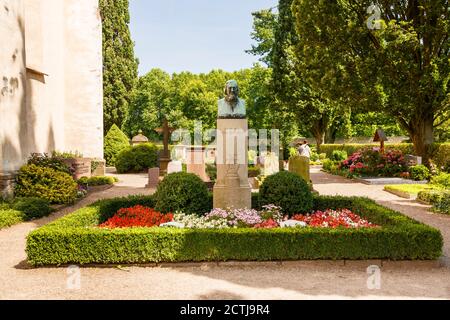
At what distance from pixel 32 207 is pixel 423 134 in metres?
18.0

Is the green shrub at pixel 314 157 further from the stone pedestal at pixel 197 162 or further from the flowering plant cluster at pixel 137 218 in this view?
the flowering plant cluster at pixel 137 218

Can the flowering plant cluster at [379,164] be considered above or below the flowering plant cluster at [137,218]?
above

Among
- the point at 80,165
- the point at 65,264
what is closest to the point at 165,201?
the point at 65,264

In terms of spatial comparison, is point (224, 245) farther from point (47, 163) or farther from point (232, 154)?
point (47, 163)

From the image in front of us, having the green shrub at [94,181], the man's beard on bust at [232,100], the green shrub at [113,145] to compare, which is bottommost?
the green shrub at [94,181]

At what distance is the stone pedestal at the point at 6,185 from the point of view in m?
12.4

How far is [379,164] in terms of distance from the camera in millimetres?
22359

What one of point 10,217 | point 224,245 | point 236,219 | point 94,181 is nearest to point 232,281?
point 224,245

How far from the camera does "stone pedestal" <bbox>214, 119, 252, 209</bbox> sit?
968cm

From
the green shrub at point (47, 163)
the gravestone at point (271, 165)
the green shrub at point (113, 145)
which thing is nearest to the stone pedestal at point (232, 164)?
the green shrub at point (47, 163)

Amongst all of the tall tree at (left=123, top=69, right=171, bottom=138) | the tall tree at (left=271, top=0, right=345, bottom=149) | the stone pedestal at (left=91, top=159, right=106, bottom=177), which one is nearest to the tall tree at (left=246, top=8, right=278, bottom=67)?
the tall tree at (left=271, top=0, right=345, bottom=149)

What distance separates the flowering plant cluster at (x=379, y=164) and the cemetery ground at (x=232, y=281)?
14.4 metres
